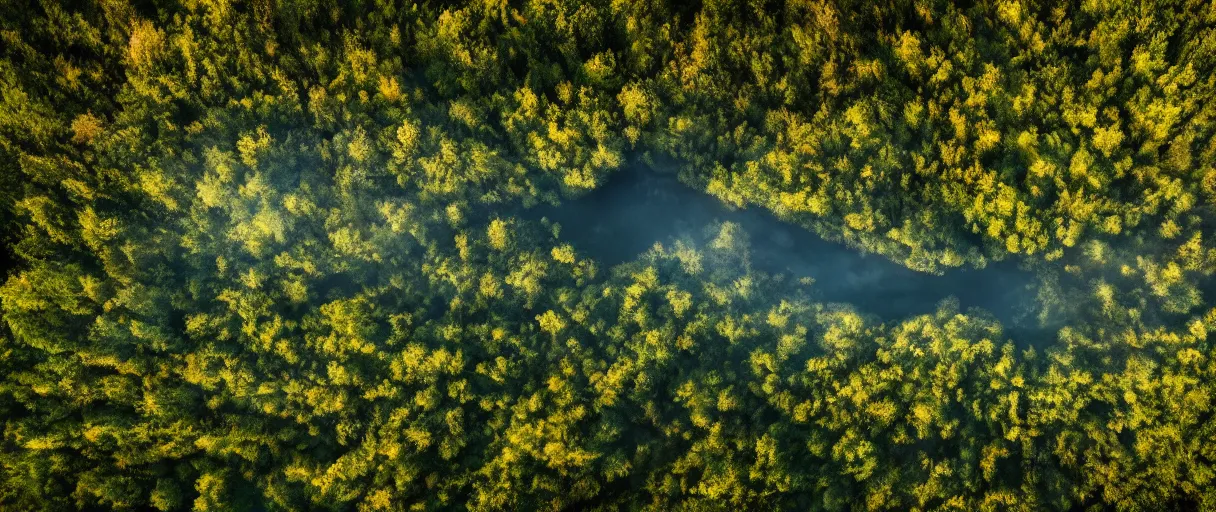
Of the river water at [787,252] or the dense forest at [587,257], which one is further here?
the river water at [787,252]

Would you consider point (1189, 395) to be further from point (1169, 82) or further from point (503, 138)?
point (503, 138)

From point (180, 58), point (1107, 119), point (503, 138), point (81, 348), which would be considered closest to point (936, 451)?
point (1107, 119)

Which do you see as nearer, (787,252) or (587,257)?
(587,257)

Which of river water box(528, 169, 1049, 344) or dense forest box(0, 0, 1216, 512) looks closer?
dense forest box(0, 0, 1216, 512)

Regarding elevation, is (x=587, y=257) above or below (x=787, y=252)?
above
